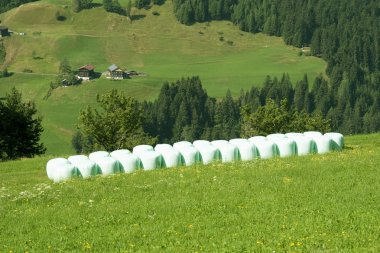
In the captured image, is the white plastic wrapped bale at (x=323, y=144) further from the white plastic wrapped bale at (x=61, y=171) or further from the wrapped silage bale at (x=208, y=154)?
the white plastic wrapped bale at (x=61, y=171)

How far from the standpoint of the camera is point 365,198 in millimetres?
33594

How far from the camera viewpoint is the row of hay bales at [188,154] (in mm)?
50781

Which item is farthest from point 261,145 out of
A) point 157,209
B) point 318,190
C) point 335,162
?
point 157,209

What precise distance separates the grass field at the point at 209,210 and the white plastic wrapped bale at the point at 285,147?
6.43 metres

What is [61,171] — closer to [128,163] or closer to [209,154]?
[128,163]

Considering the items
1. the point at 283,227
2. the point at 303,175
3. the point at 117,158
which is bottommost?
the point at 117,158

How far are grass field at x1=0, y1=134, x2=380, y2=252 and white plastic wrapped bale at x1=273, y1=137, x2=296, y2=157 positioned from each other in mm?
6432

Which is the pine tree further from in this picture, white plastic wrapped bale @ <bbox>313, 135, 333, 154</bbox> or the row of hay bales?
white plastic wrapped bale @ <bbox>313, 135, 333, 154</bbox>

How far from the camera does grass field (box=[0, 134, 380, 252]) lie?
27608mm

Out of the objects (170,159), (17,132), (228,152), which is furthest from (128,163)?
(17,132)

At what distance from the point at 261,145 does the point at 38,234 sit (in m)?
27.8

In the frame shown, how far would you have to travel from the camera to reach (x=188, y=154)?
5359cm

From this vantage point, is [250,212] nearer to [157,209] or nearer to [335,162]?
[157,209]

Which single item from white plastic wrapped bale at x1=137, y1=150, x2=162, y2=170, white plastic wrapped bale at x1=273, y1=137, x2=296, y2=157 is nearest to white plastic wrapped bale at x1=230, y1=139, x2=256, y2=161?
white plastic wrapped bale at x1=273, y1=137, x2=296, y2=157
